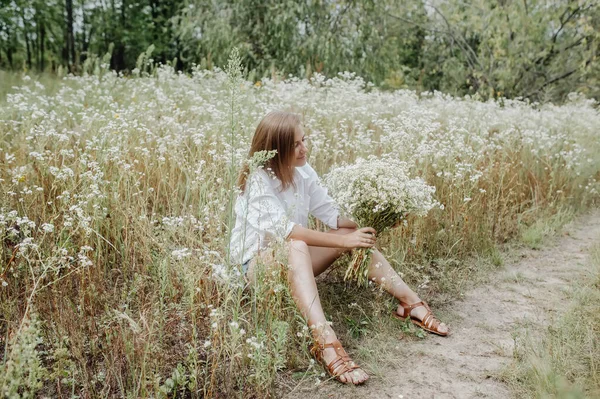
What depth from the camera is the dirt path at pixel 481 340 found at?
2402 millimetres

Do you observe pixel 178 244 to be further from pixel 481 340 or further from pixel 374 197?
pixel 481 340

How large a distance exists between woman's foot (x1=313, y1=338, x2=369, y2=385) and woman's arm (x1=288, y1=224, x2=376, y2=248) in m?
0.54

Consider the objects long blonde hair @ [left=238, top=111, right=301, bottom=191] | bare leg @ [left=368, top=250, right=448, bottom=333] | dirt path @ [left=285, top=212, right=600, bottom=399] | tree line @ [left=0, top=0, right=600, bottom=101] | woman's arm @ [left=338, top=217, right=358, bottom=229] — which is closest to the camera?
dirt path @ [left=285, top=212, right=600, bottom=399]

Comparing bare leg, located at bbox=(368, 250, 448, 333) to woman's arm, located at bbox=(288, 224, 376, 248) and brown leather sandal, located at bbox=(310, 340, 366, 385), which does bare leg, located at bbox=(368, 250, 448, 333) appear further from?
brown leather sandal, located at bbox=(310, 340, 366, 385)

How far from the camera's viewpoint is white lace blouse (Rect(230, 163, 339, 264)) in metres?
2.69

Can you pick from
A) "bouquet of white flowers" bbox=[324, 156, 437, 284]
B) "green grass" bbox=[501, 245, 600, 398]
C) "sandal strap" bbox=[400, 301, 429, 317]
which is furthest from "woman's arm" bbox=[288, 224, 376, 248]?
"green grass" bbox=[501, 245, 600, 398]

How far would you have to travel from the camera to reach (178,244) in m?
2.78

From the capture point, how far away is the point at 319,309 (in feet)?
8.47

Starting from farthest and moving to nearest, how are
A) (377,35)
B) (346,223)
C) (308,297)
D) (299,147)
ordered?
(377,35) → (346,223) → (299,147) → (308,297)

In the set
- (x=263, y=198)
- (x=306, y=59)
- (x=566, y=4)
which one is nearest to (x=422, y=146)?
(x=263, y=198)

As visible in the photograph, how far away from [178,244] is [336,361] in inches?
42.0

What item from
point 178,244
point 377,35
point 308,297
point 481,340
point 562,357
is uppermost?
point 377,35

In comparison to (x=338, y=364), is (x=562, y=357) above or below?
above

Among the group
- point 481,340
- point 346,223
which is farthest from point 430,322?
point 346,223
